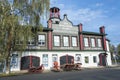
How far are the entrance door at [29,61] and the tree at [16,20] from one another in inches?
190

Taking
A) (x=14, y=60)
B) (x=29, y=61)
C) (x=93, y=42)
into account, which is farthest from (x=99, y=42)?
(x=14, y=60)

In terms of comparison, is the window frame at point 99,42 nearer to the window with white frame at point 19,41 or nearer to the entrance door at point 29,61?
the entrance door at point 29,61

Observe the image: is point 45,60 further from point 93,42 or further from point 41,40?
point 93,42

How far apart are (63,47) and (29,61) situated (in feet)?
23.2

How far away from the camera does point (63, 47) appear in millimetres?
29609

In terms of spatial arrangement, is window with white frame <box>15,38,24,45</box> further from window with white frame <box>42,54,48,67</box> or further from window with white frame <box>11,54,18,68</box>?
window with white frame <box>42,54,48,67</box>

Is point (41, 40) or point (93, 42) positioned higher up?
point (93, 42)

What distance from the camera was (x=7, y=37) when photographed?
64.1 feet

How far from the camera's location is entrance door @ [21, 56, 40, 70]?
25589mm

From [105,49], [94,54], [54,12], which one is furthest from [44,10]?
[105,49]

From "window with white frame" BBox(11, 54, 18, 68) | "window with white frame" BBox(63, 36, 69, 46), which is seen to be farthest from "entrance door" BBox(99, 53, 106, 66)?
"window with white frame" BBox(11, 54, 18, 68)

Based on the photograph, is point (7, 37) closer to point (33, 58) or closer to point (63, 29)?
point (33, 58)

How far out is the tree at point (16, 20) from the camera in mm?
18578

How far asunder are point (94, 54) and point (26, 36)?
17.5 meters
